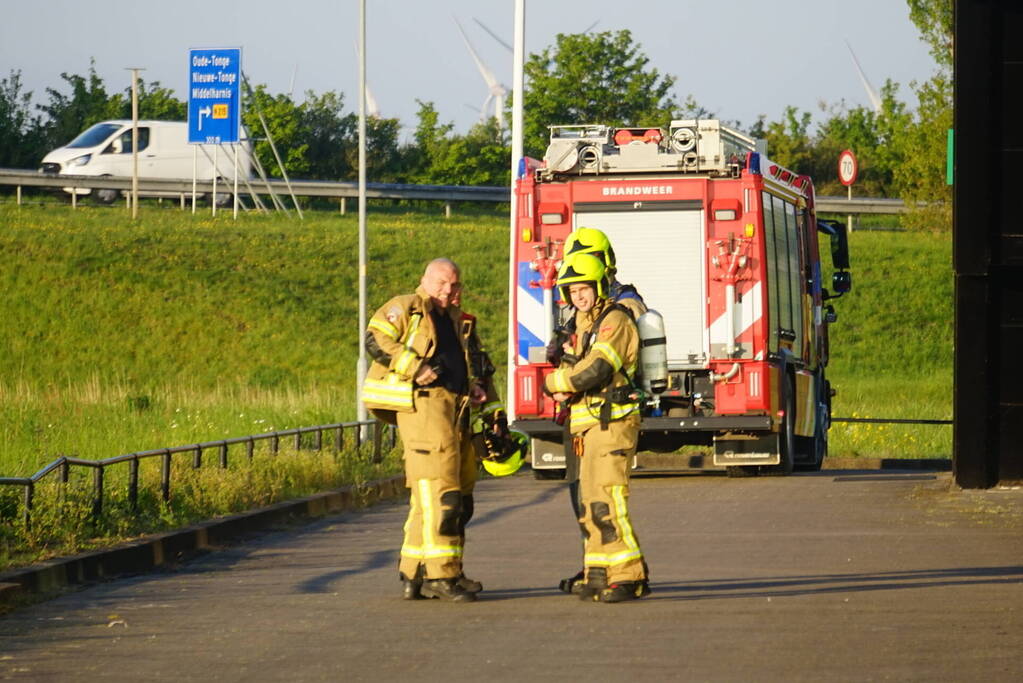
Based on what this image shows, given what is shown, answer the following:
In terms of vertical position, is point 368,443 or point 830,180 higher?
point 830,180

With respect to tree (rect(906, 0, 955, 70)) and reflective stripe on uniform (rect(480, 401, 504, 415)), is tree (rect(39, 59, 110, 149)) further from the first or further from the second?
reflective stripe on uniform (rect(480, 401, 504, 415))

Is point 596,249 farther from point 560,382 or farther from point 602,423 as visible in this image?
point 602,423

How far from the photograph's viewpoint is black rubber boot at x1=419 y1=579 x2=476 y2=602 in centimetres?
1029

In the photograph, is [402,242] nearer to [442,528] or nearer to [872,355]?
[872,355]

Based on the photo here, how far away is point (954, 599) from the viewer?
10273mm

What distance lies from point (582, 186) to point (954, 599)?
9.87m

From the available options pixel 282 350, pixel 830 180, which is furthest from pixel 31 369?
pixel 830 180

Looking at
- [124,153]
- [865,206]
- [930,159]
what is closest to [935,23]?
[930,159]

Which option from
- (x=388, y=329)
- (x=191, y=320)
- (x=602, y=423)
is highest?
(x=191, y=320)

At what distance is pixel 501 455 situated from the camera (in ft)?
36.8

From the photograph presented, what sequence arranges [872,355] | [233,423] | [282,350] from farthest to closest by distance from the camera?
[872,355], [282,350], [233,423]

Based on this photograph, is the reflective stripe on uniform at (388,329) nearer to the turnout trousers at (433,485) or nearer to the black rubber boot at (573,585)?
the turnout trousers at (433,485)

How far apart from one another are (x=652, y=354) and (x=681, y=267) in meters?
8.89

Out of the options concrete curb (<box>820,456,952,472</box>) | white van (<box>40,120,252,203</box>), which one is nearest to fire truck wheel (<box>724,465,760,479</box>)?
concrete curb (<box>820,456,952,472</box>)
